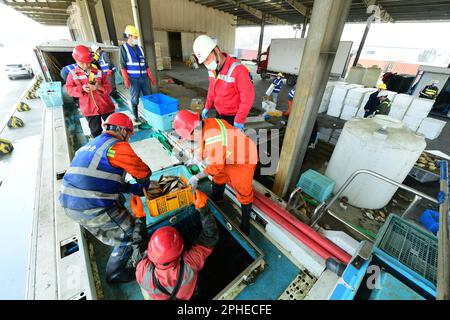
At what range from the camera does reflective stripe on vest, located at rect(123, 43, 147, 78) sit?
13.7ft

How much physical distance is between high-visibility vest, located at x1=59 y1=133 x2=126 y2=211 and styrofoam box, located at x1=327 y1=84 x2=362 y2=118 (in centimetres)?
862

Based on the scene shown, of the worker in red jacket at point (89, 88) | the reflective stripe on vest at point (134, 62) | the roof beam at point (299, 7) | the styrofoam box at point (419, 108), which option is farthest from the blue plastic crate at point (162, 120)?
the roof beam at point (299, 7)

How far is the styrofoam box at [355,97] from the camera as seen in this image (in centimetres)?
734

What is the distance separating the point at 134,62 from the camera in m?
4.25

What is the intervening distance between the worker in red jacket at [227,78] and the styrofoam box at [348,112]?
665cm

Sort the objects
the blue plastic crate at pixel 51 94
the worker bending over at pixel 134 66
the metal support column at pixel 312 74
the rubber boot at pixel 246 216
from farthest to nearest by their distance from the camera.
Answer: the blue plastic crate at pixel 51 94 → the worker bending over at pixel 134 66 → the rubber boot at pixel 246 216 → the metal support column at pixel 312 74

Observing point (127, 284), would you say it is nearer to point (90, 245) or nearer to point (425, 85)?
point (90, 245)

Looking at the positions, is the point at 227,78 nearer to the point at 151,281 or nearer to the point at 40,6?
the point at 151,281

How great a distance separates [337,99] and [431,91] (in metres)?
3.97

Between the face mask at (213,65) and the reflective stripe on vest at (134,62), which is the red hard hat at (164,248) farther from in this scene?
the reflective stripe on vest at (134,62)

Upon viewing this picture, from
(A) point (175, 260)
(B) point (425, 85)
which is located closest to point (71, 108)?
(A) point (175, 260)

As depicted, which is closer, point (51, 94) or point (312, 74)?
point (312, 74)

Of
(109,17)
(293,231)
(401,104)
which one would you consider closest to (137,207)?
(293,231)

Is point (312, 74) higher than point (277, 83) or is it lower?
higher
